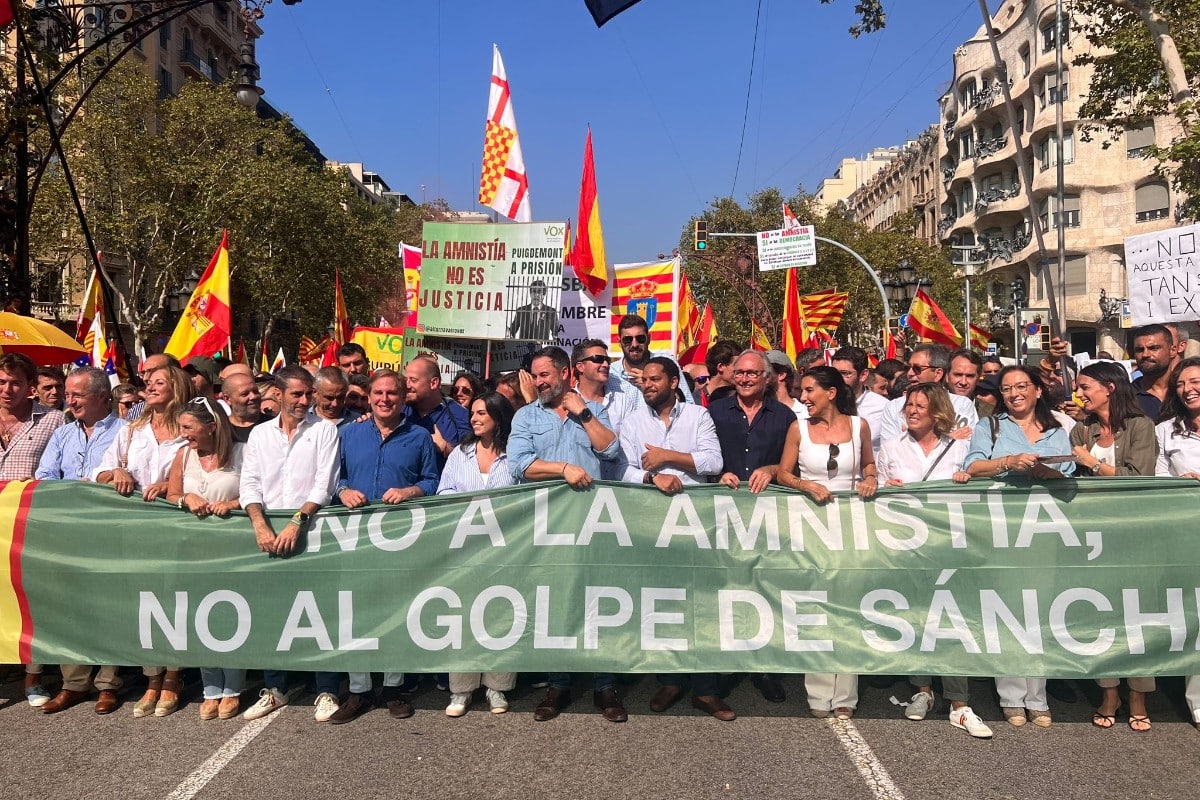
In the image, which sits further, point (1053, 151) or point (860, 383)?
point (1053, 151)

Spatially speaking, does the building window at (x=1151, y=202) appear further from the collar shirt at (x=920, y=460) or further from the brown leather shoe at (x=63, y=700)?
the brown leather shoe at (x=63, y=700)

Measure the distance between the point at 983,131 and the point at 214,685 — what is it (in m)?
56.0

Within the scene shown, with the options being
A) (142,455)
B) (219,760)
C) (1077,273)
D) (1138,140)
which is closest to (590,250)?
(142,455)

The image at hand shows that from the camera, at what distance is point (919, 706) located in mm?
4801

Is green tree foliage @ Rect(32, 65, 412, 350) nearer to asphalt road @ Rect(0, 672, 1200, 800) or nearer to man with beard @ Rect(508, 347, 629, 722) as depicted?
asphalt road @ Rect(0, 672, 1200, 800)

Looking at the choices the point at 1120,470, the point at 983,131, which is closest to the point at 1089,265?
the point at 983,131

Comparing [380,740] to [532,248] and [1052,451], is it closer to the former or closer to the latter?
[1052,451]

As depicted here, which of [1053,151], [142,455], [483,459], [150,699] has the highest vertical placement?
[1053,151]

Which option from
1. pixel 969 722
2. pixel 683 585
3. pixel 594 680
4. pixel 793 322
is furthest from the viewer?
pixel 793 322

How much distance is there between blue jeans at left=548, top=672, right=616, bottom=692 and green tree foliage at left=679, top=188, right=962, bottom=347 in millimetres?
39289

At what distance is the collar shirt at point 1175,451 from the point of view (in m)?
4.88

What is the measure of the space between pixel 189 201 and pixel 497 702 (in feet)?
106

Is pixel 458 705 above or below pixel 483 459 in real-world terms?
below

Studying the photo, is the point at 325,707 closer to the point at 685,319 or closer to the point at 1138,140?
the point at 685,319
